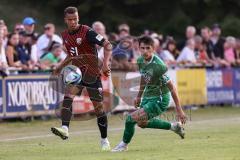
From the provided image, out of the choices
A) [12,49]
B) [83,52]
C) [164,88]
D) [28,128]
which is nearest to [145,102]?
[164,88]

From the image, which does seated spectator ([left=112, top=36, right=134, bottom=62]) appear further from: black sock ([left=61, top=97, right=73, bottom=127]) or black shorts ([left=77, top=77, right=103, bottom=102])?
black sock ([left=61, top=97, right=73, bottom=127])

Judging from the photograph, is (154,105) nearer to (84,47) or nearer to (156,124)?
(156,124)

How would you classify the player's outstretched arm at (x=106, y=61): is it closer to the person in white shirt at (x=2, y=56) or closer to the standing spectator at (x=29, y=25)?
the person in white shirt at (x=2, y=56)

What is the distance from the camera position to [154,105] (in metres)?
12.9

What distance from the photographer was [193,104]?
2434cm

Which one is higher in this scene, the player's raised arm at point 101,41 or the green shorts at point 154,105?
the player's raised arm at point 101,41

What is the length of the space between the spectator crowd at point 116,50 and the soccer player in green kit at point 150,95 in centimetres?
322

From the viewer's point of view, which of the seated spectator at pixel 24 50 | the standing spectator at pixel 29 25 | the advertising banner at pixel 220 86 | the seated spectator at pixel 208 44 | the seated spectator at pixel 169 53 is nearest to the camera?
the seated spectator at pixel 24 50

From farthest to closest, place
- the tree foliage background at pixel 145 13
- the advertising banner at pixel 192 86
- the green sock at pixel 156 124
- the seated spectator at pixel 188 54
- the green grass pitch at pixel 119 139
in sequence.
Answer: the tree foliage background at pixel 145 13
the seated spectator at pixel 188 54
the advertising banner at pixel 192 86
the green sock at pixel 156 124
the green grass pitch at pixel 119 139

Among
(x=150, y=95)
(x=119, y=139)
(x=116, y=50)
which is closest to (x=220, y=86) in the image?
(x=116, y=50)

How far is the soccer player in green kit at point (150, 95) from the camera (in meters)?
12.7

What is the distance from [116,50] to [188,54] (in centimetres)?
358

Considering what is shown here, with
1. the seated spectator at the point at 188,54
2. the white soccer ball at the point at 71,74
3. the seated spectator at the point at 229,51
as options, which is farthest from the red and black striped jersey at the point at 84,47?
the seated spectator at the point at 229,51

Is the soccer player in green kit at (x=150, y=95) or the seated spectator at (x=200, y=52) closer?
the soccer player in green kit at (x=150, y=95)
